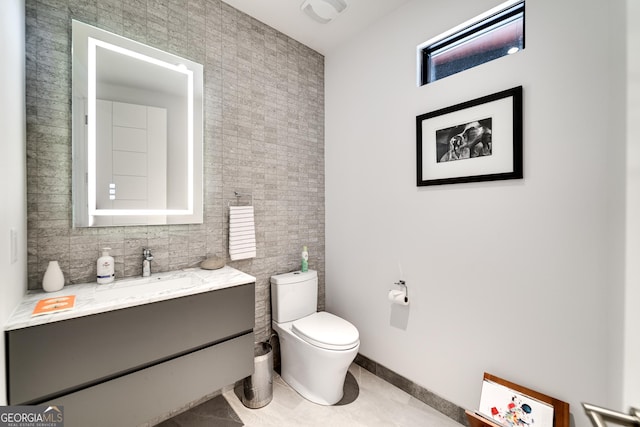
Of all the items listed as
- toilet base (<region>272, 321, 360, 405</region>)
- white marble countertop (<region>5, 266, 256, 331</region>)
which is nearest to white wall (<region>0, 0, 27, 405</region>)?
white marble countertop (<region>5, 266, 256, 331</region>)

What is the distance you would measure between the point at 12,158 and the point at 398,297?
6.78 feet

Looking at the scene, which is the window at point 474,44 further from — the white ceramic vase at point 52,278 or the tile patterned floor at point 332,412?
the white ceramic vase at point 52,278

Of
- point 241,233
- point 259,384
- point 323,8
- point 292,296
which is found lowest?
point 259,384

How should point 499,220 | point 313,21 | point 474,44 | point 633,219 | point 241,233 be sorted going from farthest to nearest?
point 313,21 < point 241,233 < point 474,44 < point 499,220 < point 633,219

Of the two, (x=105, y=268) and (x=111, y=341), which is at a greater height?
(x=105, y=268)

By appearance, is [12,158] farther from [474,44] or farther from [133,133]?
[474,44]

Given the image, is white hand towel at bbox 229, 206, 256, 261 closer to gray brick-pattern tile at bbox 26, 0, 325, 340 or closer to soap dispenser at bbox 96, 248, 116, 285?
gray brick-pattern tile at bbox 26, 0, 325, 340

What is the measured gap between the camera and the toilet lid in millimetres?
1667

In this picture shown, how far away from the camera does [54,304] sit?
109cm

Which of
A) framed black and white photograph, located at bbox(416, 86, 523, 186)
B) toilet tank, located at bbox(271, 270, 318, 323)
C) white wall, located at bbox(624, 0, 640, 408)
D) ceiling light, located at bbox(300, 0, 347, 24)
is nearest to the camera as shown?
white wall, located at bbox(624, 0, 640, 408)

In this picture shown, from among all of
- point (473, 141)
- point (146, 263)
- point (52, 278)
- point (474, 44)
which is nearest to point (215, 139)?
Result: point (146, 263)

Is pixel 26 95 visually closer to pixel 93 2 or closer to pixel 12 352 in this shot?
pixel 93 2

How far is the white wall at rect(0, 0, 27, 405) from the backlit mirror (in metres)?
0.20

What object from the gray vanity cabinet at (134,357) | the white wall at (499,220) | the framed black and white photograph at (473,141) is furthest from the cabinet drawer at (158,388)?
the framed black and white photograph at (473,141)
